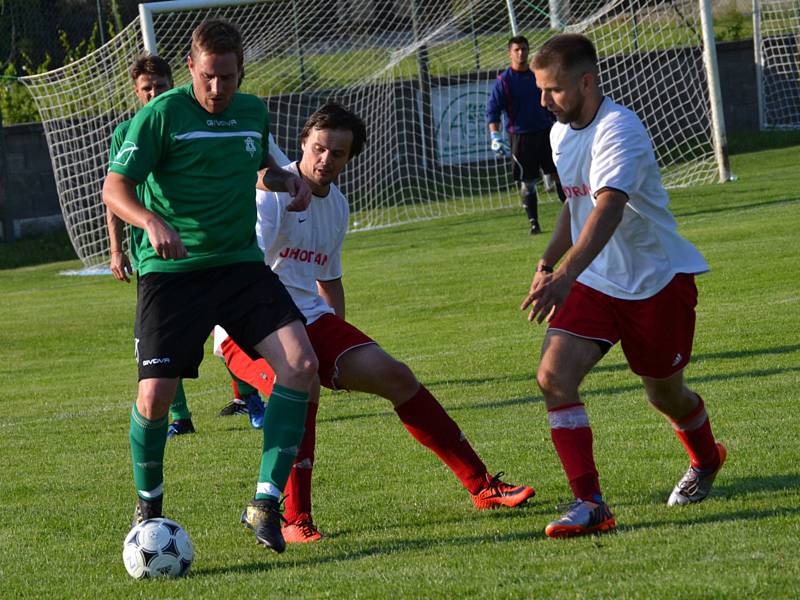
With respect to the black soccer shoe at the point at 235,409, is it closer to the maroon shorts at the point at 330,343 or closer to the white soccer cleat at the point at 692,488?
the maroon shorts at the point at 330,343

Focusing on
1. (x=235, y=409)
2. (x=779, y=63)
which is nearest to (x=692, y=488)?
(x=235, y=409)

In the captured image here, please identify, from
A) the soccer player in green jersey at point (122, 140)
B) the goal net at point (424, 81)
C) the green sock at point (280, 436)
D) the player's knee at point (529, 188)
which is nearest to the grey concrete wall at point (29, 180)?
the goal net at point (424, 81)

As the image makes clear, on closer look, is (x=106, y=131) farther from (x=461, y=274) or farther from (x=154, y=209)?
(x=154, y=209)

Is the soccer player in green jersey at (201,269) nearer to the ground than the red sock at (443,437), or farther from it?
farther from it

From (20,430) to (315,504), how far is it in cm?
315

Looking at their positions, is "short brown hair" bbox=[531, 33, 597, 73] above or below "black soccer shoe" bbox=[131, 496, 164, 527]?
above

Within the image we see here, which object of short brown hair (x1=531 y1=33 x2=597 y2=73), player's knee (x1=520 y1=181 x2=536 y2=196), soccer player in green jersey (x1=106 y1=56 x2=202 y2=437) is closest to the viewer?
short brown hair (x1=531 y1=33 x2=597 y2=73)

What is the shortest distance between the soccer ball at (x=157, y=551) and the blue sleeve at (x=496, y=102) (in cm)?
1133

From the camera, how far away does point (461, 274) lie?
13297mm

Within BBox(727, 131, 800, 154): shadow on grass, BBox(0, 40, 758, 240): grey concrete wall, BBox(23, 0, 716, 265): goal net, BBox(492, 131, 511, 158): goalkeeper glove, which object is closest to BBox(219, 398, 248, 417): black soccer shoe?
BBox(492, 131, 511, 158): goalkeeper glove

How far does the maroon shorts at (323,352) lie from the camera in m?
5.29

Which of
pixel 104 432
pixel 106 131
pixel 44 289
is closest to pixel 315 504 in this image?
pixel 104 432

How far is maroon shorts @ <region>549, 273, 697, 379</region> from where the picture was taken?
478 cm

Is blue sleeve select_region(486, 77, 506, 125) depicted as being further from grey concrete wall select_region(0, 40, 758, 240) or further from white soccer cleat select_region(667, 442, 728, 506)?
white soccer cleat select_region(667, 442, 728, 506)
